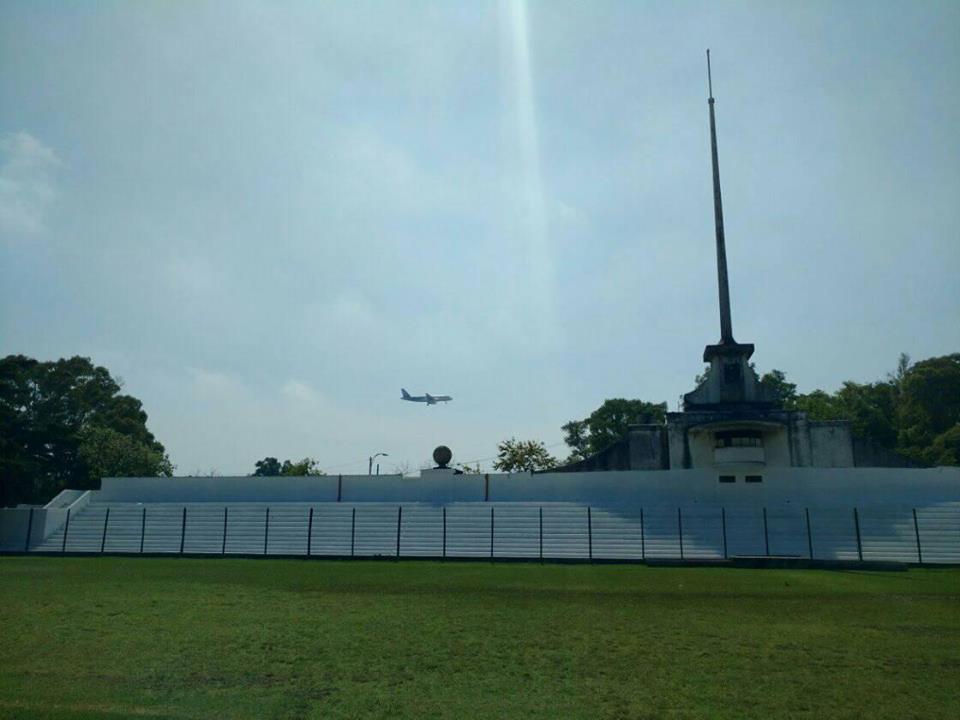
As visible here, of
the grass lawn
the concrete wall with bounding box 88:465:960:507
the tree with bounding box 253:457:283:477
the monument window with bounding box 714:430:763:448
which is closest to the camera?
the grass lawn

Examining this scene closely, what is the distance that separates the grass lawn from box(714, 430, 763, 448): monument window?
969 inches

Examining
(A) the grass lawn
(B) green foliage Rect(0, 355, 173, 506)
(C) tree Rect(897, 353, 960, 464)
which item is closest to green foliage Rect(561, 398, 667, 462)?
(C) tree Rect(897, 353, 960, 464)

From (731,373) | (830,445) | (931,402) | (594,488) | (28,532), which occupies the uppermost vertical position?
(931,402)

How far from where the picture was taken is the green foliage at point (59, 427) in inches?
1630

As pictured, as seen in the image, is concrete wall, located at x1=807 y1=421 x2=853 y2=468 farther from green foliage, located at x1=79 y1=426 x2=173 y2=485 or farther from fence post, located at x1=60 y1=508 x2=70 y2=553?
green foliage, located at x1=79 y1=426 x2=173 y2=485

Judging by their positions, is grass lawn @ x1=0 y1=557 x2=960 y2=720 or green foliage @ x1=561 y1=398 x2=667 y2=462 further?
green foliage @ x1=561 y1=398 x2=667 y2=462

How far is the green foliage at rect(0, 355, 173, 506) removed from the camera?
41.4m

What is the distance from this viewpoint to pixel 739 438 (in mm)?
41781

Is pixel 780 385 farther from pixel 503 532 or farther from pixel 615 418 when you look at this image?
pixel 503 532

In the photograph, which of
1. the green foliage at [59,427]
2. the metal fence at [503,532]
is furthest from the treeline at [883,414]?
the green foliage at [59,427]

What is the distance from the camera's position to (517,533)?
34.7 m

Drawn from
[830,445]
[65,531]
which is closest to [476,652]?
[65,531]

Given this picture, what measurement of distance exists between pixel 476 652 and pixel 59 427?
49.0m

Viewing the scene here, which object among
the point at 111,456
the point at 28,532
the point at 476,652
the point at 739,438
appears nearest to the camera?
the point at 476,652
